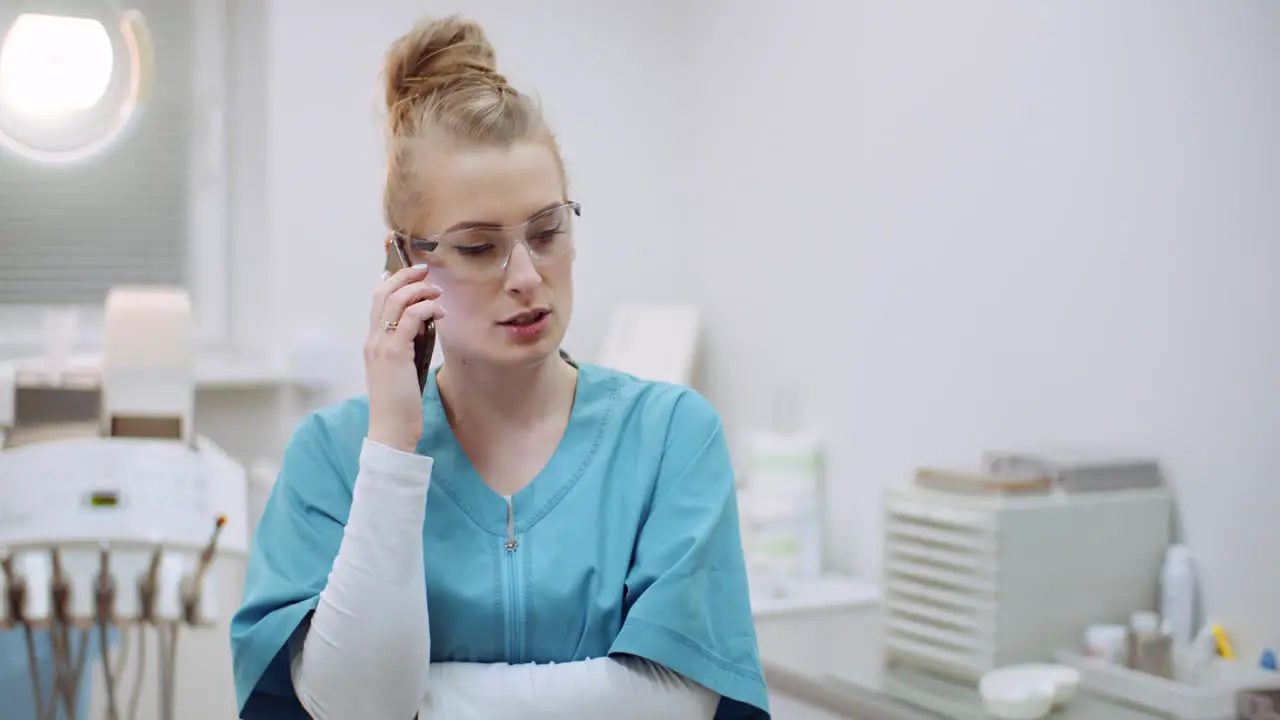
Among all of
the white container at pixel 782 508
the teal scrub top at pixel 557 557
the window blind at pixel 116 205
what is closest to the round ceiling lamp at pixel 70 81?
the teal scrub top at pixel 557 557

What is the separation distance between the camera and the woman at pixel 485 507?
1.13m

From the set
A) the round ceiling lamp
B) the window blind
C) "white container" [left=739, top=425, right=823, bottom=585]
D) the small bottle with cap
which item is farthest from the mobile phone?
the window blind

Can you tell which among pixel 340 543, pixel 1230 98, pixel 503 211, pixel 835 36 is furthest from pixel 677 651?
pixel 835 36

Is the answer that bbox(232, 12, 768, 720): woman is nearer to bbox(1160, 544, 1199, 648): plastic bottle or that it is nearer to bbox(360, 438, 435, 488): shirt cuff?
bbox(360, 438, 435, 488): shirt cuff

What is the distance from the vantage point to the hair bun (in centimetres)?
132

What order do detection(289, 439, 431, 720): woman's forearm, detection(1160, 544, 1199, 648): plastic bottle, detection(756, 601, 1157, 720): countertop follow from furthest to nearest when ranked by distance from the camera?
detection(1160, 544, 1199, 648): plastic bottle → detection(756, 601, 1157, 720): countertop → detection(289, 439, 431, 720): woman's forearm

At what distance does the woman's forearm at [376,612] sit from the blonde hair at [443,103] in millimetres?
304

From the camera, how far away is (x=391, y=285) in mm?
1238

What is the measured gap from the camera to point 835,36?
8.73ft

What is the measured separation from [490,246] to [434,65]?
235 millimetres

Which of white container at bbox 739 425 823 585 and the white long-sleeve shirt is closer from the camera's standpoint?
the white long-sleeve shirt

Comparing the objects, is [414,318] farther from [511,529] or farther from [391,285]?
[511,529]

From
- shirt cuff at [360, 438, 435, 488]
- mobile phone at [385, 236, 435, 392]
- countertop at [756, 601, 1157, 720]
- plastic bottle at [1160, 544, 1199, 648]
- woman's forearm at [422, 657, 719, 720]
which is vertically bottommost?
countertop at [756, 601, 1157, 720]

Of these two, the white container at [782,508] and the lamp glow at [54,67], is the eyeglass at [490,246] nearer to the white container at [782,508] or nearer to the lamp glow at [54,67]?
the lamp glow at [54,67]
